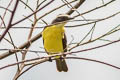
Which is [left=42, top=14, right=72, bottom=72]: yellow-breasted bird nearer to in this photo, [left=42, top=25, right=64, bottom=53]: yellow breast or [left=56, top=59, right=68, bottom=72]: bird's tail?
[left=42, top=25, right=64, bottom=53]: yellow breast

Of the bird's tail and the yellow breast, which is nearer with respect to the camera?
the yellow breast

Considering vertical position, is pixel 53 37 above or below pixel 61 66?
above

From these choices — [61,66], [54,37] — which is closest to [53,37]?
[54,37]

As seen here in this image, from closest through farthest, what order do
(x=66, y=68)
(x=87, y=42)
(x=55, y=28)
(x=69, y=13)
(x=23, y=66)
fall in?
1. (x=87, y=42)
2. (x=23, y=66)
3. (x=69, y=13)
4. (x=55, y=28)
5. (x=66, y=68)

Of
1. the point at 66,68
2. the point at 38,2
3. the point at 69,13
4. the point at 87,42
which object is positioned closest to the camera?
the point at 87,42

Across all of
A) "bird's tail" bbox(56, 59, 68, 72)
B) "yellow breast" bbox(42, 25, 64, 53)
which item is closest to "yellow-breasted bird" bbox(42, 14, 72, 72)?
"yellow breast" bbox(42, 25, 64, 53)

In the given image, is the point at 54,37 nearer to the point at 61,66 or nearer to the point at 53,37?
the point at 53,37

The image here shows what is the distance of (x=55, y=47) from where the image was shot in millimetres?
6062

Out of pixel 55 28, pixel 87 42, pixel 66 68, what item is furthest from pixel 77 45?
pixel 66 68

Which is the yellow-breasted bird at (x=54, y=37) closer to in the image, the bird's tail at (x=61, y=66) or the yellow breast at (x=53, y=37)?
the yellow breast at (x=53, y=37)

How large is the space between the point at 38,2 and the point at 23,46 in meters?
0.77

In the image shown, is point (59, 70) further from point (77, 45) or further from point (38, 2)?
point (77, 45)

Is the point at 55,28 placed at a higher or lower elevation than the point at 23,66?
higher

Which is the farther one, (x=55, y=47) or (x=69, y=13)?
(x=55, y=47)
